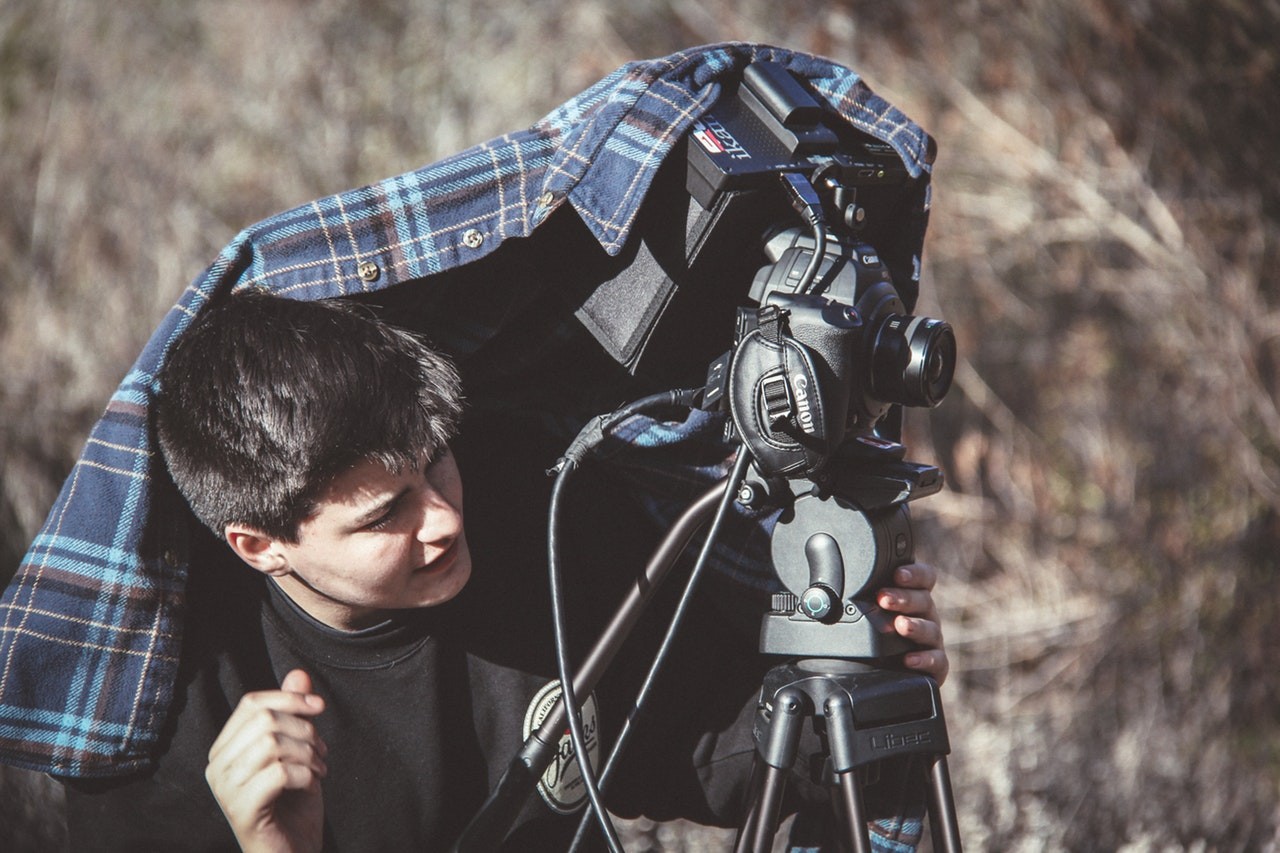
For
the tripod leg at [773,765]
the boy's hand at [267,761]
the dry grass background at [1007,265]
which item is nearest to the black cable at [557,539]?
the tripod leg at [773,765]

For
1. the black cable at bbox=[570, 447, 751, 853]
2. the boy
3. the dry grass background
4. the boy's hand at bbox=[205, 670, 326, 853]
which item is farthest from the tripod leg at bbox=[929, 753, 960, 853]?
the dry grass background

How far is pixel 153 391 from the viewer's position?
1.35m

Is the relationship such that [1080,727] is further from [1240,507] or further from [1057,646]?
[1240,507]

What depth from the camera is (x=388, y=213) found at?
1.38 metres

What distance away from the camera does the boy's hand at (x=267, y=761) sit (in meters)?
1.18

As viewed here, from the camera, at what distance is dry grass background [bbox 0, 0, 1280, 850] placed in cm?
289

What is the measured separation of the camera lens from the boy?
22 cm

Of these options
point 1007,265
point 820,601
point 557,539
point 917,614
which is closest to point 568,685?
point 557,539

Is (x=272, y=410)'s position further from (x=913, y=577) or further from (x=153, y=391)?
(x=913, y=577)

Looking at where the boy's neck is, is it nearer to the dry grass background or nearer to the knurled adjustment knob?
the knurled adjustment knob

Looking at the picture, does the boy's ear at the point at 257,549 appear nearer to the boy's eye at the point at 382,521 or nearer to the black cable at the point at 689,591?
the boy's eye at the point at 382,521

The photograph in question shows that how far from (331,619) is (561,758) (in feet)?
1.20

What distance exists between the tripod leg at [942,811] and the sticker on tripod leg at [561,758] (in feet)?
1.55

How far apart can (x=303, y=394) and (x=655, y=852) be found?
53.0 inches
